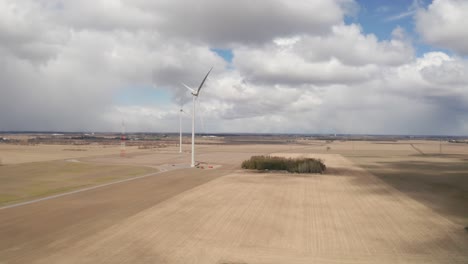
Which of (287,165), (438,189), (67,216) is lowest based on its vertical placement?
(438,189)

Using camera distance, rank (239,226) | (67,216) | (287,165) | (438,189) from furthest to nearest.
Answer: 1. (287,165)
2. (438,189)
3. (67,216)
4. (239,226)

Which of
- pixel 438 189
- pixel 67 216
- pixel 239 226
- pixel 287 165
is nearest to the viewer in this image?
pixel 239 226

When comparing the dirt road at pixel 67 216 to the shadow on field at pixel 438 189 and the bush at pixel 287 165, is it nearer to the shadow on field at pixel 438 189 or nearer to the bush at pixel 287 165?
the bush at pixel 287 165

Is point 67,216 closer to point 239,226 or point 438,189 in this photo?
point 239,226

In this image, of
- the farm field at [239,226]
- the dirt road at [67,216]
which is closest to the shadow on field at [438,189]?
the farm field at [239,226]

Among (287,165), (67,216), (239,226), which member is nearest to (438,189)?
(287,165)

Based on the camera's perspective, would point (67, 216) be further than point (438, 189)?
No

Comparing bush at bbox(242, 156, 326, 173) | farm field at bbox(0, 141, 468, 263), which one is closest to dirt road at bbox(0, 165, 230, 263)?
farm field at bbox(0, 141, 468, 263)

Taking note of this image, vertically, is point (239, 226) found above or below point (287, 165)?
below
